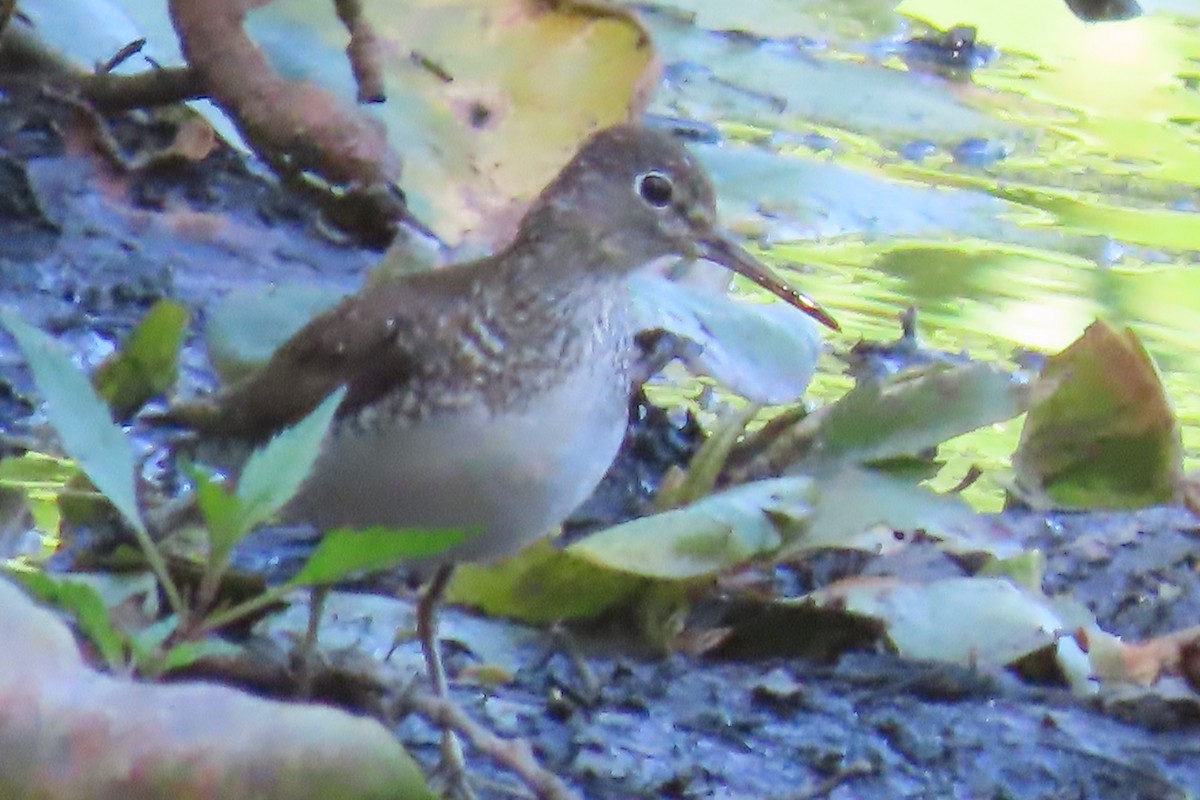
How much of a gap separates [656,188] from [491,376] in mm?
659

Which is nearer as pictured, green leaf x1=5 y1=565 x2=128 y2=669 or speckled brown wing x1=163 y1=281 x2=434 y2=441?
green leaf x1=5 y1=565 x2=128 y2=669

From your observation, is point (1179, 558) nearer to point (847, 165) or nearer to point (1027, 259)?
point (1027, 259)

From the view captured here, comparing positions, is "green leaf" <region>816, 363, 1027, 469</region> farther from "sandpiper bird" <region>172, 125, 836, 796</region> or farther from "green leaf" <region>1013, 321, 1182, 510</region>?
"sandpiper bird" <region>172, 125, 836, 796</region>

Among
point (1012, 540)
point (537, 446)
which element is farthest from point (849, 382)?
point (537, 446)

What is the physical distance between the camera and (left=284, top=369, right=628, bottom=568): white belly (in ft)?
9.84

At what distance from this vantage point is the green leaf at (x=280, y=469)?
219cm

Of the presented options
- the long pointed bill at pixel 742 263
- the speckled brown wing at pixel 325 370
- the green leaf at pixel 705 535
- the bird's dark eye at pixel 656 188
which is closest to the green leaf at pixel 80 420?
the speckled brown wing at pixel 325 370

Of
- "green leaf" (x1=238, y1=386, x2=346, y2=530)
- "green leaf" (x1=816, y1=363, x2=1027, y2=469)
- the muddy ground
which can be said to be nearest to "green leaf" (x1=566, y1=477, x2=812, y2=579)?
the muddy ground

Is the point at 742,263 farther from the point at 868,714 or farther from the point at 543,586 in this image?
the point at 868,714

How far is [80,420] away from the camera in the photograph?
2277mm

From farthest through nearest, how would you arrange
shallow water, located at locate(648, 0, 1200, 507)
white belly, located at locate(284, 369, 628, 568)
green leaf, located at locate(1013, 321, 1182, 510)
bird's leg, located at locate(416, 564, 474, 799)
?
shallow water, located at locate(648, 0, 1200, 507) < green leaf, located at locate(1013, 321, 1182, 510) < white belly, located at locate(284, 369, 628, 568) < bird's leg, located at locate(416, 564, 474, 799)

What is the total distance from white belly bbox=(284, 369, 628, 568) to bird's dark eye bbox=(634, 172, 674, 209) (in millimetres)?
616

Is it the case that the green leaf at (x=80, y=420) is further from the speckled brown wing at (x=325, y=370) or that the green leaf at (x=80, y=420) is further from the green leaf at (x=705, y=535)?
the green leaf at (x=705, y=535)

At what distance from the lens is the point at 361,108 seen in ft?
15.3
